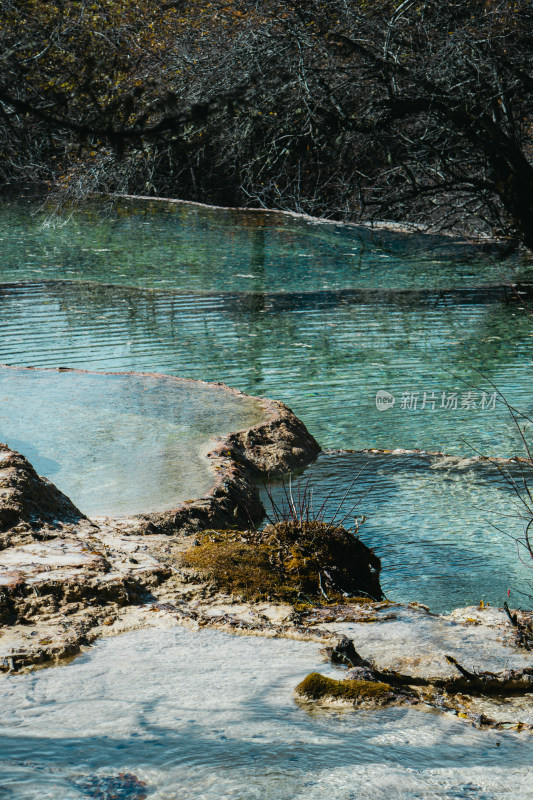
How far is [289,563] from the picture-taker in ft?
13.7

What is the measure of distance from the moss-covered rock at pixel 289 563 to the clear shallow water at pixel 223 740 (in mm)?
859

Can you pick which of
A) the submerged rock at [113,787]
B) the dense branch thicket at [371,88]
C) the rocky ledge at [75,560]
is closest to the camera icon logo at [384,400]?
the dense branch thicket at [371,88]

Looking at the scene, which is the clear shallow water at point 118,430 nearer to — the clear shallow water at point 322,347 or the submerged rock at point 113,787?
the clear shallow water at point 322,347

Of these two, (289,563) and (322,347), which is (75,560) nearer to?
(289,563)

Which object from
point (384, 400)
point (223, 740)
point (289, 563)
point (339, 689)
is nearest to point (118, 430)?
point (289, 563)

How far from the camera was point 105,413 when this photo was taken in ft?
22.2

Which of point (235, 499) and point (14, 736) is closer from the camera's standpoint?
point (14, 736)

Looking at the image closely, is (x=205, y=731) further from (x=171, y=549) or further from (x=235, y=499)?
(x=235, y=499)

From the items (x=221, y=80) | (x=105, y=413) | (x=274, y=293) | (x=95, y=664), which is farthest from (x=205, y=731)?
(x=274, y=293)

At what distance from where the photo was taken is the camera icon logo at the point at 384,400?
27.7 feet

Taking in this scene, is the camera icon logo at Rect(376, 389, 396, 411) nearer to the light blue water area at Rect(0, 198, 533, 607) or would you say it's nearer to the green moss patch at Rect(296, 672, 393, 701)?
the light blue water area at Rect(0, 198, 533, 607)

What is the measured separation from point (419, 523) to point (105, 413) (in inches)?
99.9

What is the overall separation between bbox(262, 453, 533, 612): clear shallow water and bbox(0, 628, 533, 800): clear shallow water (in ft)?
6.15

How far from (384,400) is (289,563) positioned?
463cm
